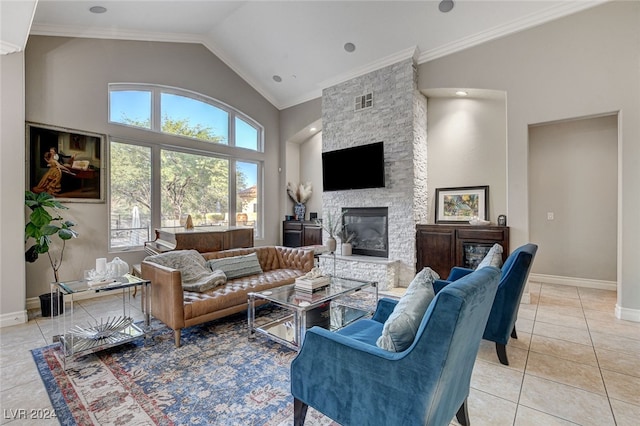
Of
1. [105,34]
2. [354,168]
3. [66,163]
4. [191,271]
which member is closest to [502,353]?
[191,271]

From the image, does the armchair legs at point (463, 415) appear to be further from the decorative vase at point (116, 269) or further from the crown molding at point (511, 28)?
the crown molding at point (511, 28)

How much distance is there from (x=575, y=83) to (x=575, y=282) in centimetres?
314

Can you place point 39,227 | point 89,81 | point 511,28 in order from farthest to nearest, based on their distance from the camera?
point 89,81
point 511,28
point 39,227

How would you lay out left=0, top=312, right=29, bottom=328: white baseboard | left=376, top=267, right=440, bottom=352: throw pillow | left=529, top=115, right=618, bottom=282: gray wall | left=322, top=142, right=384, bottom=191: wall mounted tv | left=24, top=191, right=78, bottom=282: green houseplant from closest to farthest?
left=376, top=267, right=440, bottom=352: throw pillow < left=0, top=312, right=29, bottom=328: white baseboard < left=24, top=191, right=78, bottom=282: green houseplant < left=529, top=115, right=618, bottom=282: gray wall < left=322, top=142, right=384, bottom=191: wall mounted tv

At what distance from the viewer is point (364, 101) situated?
5500 millimetres

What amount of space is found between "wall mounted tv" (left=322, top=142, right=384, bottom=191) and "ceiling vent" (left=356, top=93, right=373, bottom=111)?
2.54ft

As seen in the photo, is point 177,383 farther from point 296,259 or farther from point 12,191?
point 12,191

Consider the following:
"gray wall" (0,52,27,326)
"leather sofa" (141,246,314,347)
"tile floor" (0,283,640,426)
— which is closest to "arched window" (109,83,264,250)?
"gray wall" (0,52,27,326)

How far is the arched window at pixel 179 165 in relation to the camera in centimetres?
481

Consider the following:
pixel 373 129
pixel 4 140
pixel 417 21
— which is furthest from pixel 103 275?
pixel 417 21

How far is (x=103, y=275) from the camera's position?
2.82 metres

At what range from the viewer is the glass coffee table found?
2.61m

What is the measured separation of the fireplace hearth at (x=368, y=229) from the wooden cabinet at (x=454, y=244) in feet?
2.07

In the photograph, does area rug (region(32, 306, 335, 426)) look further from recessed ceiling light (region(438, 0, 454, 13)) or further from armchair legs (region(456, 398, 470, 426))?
recessed ceiling light (region(438, 0, 454, 13))
